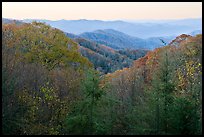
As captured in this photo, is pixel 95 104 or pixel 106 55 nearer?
pixel 95 104

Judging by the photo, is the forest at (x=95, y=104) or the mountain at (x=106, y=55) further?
the mountain at (x=106, y=55)

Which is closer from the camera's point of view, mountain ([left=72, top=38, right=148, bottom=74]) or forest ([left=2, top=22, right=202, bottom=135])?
forest ([left=2, top=22, right=202, bottom=135])

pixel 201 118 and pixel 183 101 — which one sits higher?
pixel 183 101

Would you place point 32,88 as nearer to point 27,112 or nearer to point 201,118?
point 27,112

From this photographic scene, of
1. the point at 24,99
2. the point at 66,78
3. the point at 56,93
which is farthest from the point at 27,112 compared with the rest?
the point at 66,78

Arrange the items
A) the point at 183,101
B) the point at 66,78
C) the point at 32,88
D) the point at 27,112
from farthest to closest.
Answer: the point at 66,78, the point at 32,88, the point at 27,112, the point at 183,101

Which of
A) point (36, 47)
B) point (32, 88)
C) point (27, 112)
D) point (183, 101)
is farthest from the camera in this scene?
point (36, 47)

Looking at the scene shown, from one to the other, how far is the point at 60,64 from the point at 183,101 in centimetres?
1755

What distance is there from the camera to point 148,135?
15102 millimetres

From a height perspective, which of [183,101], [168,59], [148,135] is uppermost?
[168,59]

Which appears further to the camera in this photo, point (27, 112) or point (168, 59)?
point (27, 112)

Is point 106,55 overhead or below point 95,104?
below

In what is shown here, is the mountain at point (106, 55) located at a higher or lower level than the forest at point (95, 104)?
lower

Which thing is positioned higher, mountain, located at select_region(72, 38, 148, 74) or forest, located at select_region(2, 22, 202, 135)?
forest, located at select_region(2, 22, 202, 135)
